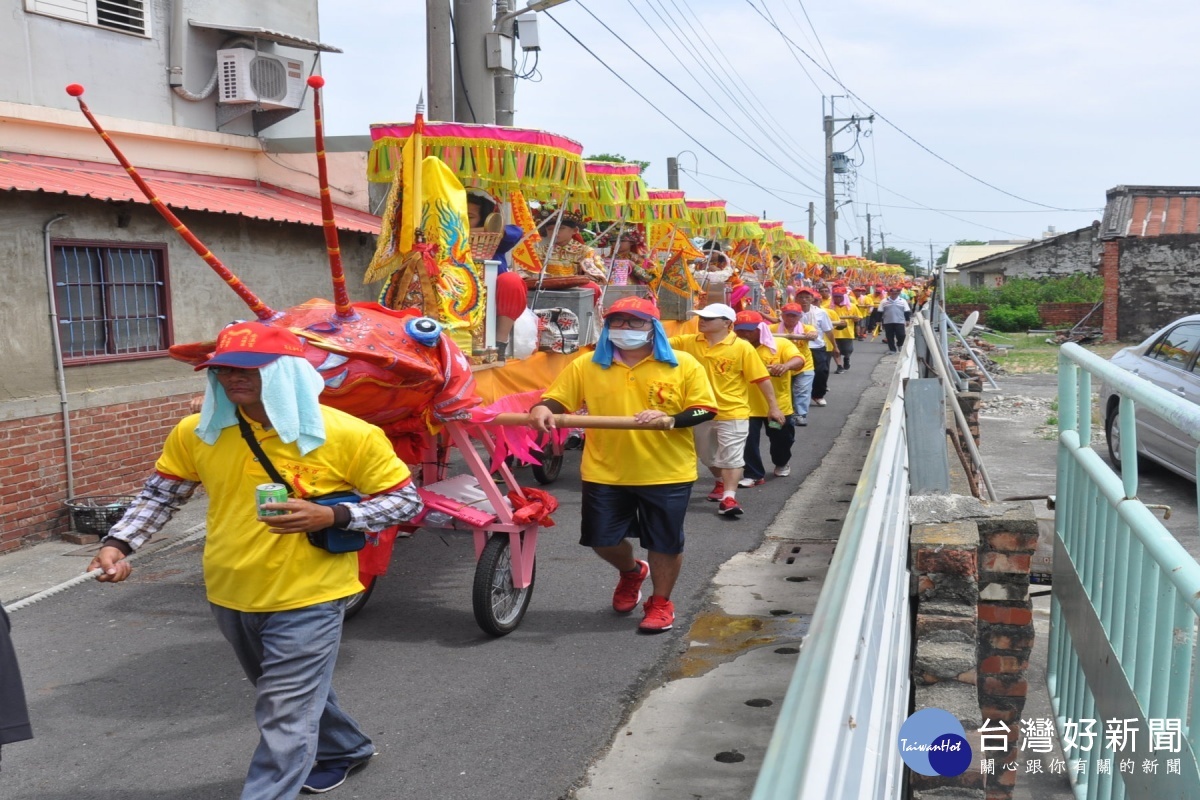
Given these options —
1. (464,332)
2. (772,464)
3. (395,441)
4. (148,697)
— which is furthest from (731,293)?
(148,697)

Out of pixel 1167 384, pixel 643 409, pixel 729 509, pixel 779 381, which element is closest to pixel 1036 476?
pixel 1167 384

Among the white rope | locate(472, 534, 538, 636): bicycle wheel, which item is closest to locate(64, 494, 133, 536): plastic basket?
the white rope

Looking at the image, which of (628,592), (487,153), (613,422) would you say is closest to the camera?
(613,422)

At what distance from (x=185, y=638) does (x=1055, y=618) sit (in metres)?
4.60

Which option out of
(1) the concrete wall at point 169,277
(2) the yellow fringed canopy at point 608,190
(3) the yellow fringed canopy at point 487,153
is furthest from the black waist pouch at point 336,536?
(2) the yellow fringed canopy at point 608,190

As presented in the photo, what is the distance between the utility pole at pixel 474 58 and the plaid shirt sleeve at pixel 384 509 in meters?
9.35

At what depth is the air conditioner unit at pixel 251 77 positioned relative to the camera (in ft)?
41.3

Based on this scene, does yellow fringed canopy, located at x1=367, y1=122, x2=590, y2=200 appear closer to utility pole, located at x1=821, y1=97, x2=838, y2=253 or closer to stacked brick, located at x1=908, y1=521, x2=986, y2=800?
stacked brick, located at x1=908, y1=521, x2=986, y2=800

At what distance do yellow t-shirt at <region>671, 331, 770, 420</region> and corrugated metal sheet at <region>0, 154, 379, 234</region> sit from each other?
15.7ft

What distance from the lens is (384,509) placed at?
12.8 feet

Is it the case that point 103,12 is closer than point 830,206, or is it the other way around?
point 103,12

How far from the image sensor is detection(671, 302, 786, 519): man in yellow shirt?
9.36 meters

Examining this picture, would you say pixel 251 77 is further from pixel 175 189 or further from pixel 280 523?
pixel 280 523

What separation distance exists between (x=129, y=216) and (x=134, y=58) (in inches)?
97.6
